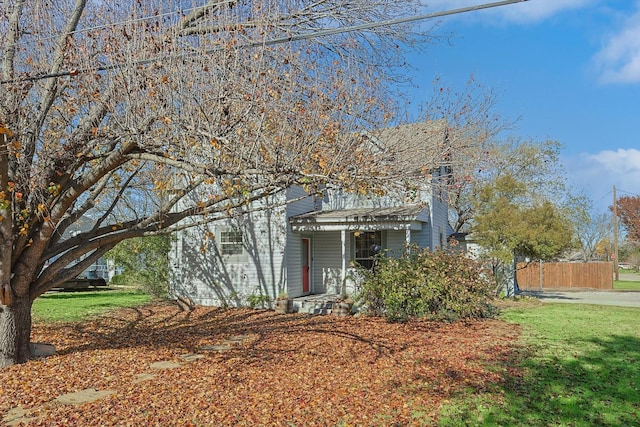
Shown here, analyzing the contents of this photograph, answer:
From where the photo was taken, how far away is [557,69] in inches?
389

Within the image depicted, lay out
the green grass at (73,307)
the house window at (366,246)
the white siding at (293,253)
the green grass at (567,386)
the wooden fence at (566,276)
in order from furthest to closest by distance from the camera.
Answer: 1. the wooden fence at (566,276)
2. the house window at (366,246)
3. the white siding at (293,253)
4. the green grass at (73,307)
5. the green grass at (567,386)

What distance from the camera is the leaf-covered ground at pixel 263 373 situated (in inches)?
203

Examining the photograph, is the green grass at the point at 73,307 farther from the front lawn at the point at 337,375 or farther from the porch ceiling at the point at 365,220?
the porch ceiling at the point at 365,220

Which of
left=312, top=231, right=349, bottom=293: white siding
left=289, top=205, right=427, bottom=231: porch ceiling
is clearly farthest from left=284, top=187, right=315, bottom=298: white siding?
left=312, top=231, right=349, bottom=293: white siding

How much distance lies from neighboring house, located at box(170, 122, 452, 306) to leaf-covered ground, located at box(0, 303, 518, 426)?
375 cm

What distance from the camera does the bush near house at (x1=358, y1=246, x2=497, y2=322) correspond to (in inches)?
470

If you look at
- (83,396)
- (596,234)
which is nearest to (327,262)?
(83,396)

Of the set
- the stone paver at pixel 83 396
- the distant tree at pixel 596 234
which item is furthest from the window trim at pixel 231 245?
the distant tree at pixel 596 234

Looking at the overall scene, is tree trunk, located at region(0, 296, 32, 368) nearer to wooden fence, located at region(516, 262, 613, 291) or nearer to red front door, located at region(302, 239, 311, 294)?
red front door, located at region(302, 239, 311, 294)

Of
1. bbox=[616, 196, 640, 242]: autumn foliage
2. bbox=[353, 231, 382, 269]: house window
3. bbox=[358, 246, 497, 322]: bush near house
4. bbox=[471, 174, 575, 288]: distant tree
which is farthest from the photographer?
bbox=[616, 196, 640, 242]: autumn foliage

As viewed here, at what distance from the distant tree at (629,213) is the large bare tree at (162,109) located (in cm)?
5361

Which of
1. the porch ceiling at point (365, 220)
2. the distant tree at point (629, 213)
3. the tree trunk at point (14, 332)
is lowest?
the tree trunk at point (14, 332)

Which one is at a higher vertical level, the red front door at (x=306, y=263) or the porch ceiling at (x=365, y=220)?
the porch ceiling at (x=365, y=220)

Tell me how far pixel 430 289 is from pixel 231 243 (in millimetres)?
7003
